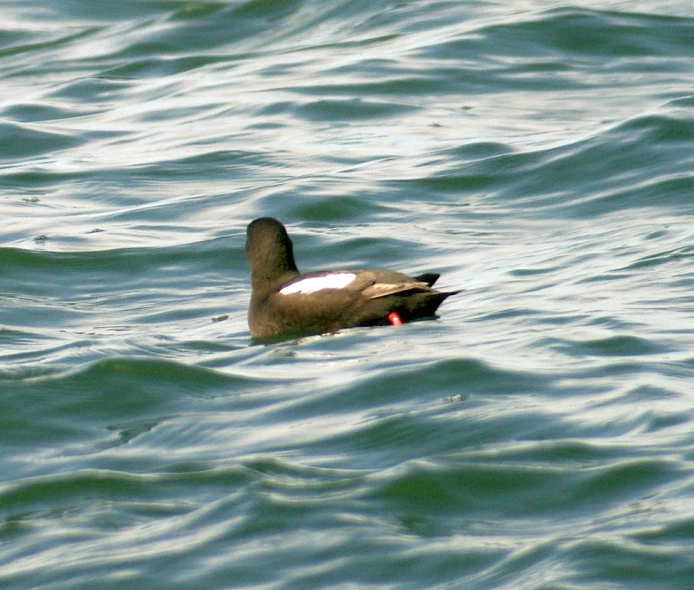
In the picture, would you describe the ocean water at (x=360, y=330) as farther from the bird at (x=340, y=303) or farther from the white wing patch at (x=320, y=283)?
the white wing patch at (x=320, y=283)

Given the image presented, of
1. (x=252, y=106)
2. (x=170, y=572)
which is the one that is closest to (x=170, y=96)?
(x=252, y=106)

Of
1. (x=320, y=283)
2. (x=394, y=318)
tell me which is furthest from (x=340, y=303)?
(x=394, y=318)

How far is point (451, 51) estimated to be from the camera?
15305mm

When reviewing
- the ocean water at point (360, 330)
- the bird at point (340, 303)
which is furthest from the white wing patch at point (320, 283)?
the ocean water at point (360, 330)

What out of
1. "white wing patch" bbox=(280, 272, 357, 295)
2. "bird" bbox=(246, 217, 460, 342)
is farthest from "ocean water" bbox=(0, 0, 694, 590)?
"white wing patch" bbox=(280, 272, 357, 295)

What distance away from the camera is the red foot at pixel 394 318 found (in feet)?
23.5

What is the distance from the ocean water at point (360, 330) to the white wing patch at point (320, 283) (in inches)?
11.0

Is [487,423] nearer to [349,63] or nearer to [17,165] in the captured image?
[17,165]

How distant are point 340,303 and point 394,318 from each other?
30cm

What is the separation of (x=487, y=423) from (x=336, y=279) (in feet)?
6.84

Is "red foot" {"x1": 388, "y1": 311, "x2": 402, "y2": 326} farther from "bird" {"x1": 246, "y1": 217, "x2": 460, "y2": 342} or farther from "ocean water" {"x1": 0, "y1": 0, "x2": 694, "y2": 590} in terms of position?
"ocean water" {"x1": 0, "y1": 0, "x2": 694, "y2": 590}

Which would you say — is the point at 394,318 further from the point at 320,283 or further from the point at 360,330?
the point at 320,283

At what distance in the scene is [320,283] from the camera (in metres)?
7.26

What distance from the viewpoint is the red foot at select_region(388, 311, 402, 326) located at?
23.5 ft
